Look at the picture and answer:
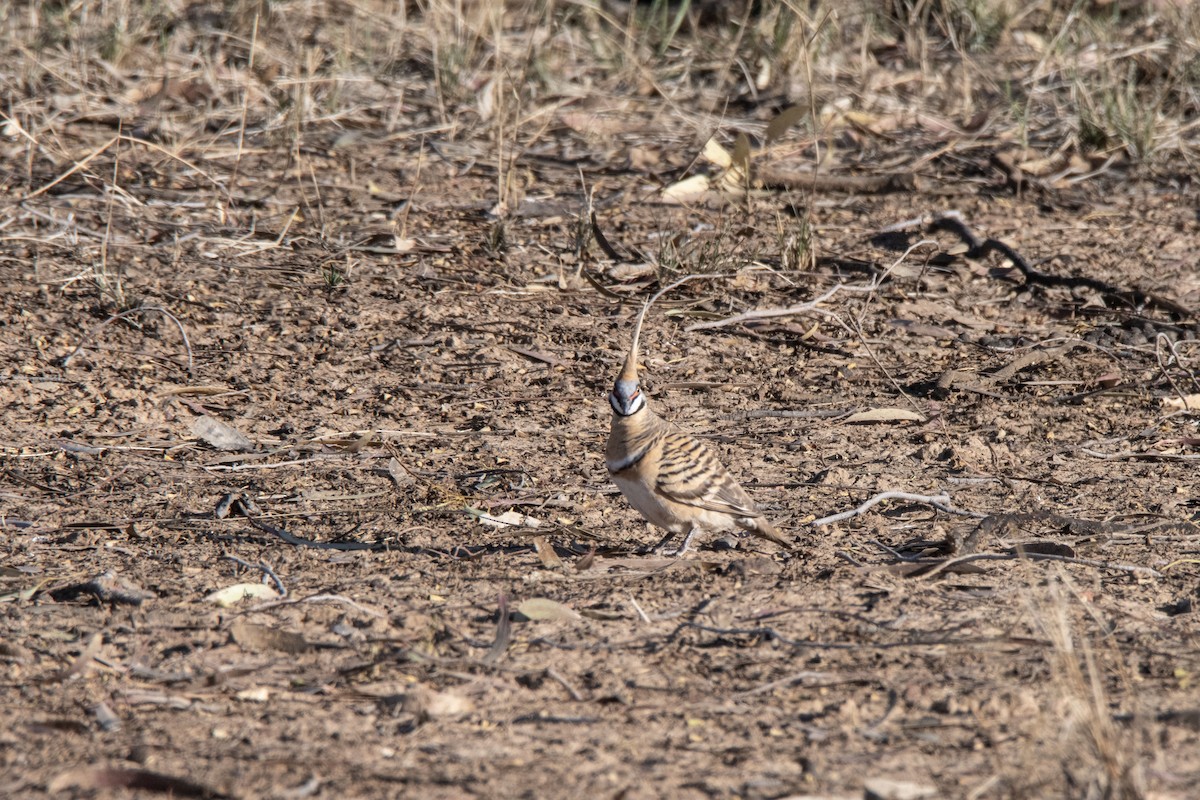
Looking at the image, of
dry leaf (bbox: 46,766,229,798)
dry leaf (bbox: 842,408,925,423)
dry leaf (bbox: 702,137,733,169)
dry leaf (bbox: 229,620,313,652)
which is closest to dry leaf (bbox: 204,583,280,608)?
dry leaf (bbox: 229,620,313,652)

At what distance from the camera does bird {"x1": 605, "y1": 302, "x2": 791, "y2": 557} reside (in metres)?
→ 4.73

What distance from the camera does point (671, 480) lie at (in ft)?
15.5

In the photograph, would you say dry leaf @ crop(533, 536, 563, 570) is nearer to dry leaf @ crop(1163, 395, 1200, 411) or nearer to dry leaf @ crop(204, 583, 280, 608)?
dry leaf @ crop(204, 583, 280, 608)

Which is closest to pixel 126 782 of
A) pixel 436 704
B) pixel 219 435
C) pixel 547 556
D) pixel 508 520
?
pixel 436 704

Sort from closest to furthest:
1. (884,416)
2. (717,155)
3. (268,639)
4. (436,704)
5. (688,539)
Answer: (436,704)
(268,639)
(688,539)
(884,416)
(717,155)

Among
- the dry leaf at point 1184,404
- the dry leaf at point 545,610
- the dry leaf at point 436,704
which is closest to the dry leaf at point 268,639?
the dry leaf at point 436,704

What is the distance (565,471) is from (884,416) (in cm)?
145

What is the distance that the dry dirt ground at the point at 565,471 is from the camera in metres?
3.49

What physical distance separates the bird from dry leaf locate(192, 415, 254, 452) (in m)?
1.68

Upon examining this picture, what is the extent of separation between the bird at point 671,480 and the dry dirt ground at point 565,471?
14cm

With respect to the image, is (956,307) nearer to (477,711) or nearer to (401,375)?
(401,375)

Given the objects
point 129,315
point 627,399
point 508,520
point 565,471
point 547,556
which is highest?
point 627,399

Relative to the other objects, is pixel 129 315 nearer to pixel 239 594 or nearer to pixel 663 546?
pixel 239 594

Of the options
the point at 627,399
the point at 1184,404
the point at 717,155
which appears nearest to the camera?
the point at 627,399
